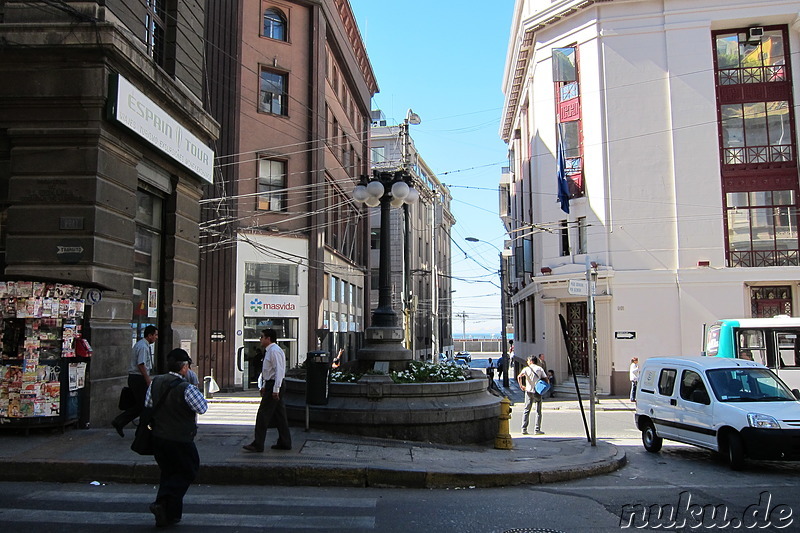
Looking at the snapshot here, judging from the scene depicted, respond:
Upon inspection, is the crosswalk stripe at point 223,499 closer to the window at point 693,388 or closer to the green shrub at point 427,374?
the green shrub at point 427,374

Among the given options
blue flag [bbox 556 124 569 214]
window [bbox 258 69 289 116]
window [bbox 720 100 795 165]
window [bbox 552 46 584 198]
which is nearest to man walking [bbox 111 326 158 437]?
window [bbox 258 69 289 116]

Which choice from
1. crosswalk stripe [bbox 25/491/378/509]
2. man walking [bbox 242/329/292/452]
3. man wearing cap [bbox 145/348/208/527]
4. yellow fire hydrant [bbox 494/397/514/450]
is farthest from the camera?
yellow fire hydrant [bbox 494/397/514/450]

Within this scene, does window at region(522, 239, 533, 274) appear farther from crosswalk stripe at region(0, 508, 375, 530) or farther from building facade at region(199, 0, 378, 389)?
crosswalk stripe at region(0, 508, 375, 530)

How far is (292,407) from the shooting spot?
36.8ft

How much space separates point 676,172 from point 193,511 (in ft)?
83.0

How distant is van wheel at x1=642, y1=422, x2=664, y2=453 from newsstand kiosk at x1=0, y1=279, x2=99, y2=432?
10.2 m

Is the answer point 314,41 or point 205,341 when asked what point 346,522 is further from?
point 314,41

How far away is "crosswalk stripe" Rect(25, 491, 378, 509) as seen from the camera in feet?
22.9

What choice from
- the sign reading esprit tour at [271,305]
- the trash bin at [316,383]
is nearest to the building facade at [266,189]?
the sign reading esprit tour at [271,305]

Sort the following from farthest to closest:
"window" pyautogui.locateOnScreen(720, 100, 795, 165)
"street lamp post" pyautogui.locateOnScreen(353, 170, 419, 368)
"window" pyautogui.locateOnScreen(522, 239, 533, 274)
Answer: "window" pyautogui.locateOnScreen(522, 239, 533, 274)
"window" pyautogui.locateOnScreen(720, 100, 795, 165)
"street lamp post" pyautogui.locateOnScreen(353, 170, 419, 368)

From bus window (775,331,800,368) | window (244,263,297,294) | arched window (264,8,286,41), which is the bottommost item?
bus window (775,331,800,368)

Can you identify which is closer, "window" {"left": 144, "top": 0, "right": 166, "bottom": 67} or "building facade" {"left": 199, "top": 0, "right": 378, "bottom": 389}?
"window" {"left": 144, "top": 0, "right": 166, "bottom": 67}

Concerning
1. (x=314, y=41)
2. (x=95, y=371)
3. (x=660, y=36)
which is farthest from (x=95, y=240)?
(x=660, y=36)

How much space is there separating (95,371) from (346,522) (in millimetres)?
6192
